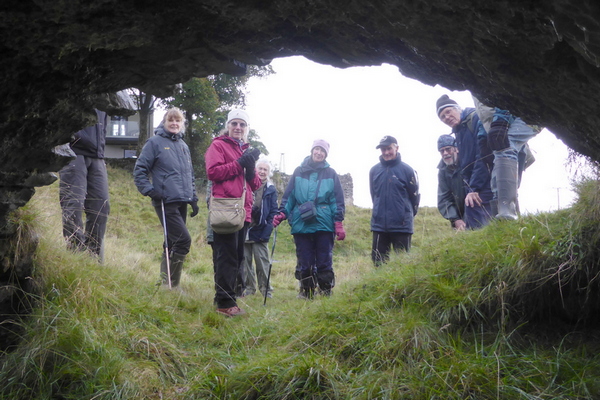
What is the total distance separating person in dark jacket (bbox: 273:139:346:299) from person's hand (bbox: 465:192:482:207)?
1.77m

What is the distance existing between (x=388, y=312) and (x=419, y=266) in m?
0.70

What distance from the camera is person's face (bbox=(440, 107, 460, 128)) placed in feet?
19.0

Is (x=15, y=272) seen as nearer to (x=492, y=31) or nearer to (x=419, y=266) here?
(x=419, y=266)

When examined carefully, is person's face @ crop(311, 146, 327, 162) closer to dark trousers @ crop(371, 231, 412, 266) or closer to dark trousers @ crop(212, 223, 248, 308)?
dark trousers @ crop(371, 231, 412, 266)

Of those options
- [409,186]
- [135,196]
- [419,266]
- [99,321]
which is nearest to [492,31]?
[419,266]

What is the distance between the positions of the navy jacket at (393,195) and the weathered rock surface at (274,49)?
388 centimetres

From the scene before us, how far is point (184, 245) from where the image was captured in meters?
6.24

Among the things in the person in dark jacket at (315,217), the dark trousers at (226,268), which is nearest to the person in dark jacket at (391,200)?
the person in dark jacket at (315,217)

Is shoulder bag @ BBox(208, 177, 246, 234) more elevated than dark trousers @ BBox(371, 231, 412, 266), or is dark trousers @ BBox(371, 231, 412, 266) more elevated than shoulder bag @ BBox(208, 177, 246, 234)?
shoulder bag @ BBox(208, 177, 246, 234)

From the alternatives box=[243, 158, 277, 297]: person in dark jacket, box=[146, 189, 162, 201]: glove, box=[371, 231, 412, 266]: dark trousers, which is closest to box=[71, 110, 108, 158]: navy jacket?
box=[146, 189, 162, 201]: glove

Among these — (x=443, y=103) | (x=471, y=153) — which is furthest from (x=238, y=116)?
(x=471, y=153)

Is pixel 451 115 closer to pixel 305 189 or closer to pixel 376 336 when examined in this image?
pixel 305 189

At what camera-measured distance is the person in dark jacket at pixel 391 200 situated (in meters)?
6.53

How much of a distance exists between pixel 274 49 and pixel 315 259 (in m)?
4.35
